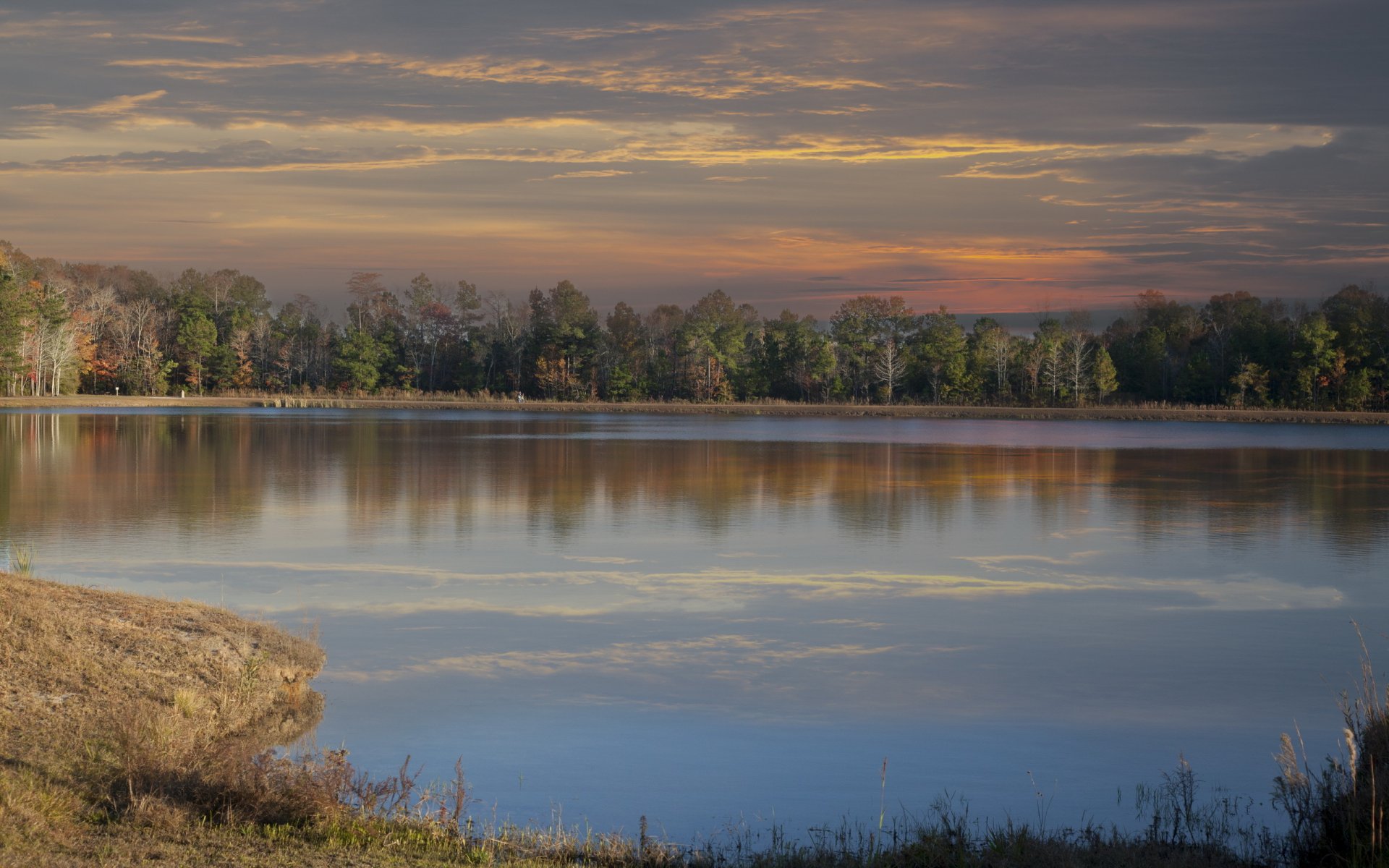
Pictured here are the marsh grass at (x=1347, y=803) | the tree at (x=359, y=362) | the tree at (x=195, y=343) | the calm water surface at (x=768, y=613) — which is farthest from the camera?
the tree at (x=359, y=362)

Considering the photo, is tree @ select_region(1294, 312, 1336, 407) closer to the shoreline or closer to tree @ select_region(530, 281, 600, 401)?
the shoreline

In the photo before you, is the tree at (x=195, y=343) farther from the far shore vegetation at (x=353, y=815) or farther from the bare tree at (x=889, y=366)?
the far shore vegetation at (x=353, y=815)

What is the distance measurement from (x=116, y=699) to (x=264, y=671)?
158cm

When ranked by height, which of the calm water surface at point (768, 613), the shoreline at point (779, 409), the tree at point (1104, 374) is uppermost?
the tree at point (1104, 374)

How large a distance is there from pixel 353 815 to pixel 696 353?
7959 cm

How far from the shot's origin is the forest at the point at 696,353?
77.1m

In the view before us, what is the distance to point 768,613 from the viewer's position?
1346 centimetres

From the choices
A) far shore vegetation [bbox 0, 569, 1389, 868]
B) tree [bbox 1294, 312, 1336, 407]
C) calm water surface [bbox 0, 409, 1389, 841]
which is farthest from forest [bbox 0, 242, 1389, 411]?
far shore vegetation [bbox 0, 569, 1389, 868]

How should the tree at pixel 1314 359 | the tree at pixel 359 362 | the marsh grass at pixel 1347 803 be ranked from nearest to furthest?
1. the marsh grass at pixel 1347 803
2. the tree at pixel 1314 359
3. the tree at pixel 359 362

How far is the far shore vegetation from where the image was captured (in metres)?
5.84

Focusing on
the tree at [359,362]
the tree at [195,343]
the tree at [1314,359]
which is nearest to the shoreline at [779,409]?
the tree at [1314,359]

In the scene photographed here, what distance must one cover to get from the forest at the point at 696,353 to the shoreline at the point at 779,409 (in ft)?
9.82

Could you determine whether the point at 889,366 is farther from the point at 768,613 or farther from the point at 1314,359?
the point at 768,613

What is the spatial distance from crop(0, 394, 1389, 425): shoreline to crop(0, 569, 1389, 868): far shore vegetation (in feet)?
216
